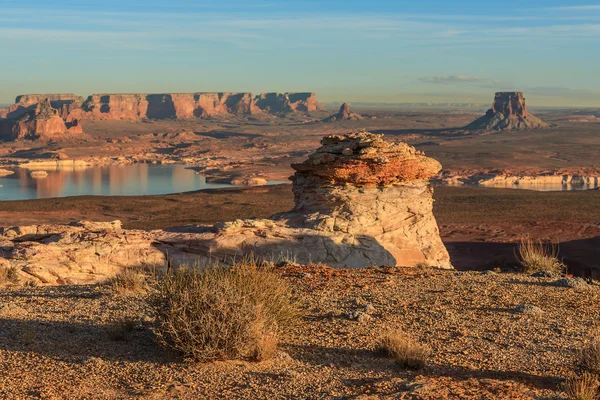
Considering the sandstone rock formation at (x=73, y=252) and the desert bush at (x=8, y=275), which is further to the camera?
the sandstone rock formation at (x=73, y=252)

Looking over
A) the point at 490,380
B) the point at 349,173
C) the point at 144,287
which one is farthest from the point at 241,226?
the point at 490,380

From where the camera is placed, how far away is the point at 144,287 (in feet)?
35.8

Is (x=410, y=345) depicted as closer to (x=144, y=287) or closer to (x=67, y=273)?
(x=144, y=287)

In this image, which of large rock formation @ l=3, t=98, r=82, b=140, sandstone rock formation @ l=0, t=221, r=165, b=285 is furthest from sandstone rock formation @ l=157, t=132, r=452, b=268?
large rock formation @ l=3, t=98, r=82, b=140

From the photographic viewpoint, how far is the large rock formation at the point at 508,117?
144m

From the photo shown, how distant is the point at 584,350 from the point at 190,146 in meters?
115

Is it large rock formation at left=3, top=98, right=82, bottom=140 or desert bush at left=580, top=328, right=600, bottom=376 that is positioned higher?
desert bush at left=580, top=328, right=600, bottom=376

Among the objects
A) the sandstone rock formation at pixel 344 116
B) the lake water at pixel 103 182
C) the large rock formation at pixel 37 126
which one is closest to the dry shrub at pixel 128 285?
the lake water at pixel 103 182

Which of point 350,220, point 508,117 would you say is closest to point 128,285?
point 350,220

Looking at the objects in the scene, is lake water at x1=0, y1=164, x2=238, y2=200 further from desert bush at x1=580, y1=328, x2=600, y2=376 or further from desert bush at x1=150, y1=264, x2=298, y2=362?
desert bush at x1=580, y1=328, x2=600, y2=376

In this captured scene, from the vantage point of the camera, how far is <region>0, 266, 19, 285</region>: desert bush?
42.3 ft

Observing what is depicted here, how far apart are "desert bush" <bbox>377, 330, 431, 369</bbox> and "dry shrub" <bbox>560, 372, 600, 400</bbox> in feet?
4.43

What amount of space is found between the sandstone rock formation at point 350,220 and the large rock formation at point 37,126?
11459 centimetres

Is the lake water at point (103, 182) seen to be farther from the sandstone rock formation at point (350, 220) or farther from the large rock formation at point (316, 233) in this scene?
the sandstone rock formation at point (350, 220)
